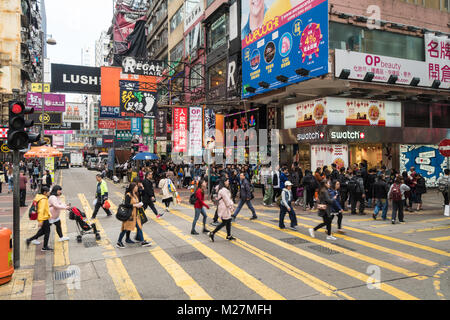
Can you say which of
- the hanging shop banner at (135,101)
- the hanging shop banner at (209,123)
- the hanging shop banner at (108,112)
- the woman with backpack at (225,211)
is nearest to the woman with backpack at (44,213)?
the woman with backpack at (225,211)

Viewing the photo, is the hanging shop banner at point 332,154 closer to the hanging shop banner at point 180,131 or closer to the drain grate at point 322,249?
the hanging shop banner at point 180,131

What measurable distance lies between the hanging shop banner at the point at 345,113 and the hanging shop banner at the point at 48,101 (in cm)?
2101

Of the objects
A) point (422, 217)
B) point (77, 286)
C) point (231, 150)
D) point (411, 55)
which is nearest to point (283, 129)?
point (231, 150)

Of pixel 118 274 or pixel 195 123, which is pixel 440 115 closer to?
pixel 195 123

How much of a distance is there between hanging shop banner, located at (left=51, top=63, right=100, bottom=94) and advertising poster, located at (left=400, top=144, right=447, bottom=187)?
23174 mm

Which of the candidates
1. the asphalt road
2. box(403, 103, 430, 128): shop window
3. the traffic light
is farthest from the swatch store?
the traffic light

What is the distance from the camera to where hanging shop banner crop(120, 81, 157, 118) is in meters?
24.3

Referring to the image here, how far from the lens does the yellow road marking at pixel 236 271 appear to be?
5.87 metres

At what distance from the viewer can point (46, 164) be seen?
83.1 ft

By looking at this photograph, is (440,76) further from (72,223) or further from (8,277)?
(8,277)

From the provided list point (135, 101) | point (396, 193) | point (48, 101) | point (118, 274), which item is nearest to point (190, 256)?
point (118, 274)

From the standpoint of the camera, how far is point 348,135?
1981 centimetres

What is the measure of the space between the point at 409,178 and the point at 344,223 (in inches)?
197

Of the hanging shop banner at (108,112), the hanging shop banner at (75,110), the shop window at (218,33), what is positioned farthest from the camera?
the hanging shop banner at (75,110)
